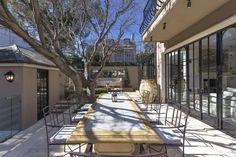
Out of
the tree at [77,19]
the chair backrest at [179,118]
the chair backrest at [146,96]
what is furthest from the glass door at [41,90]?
the chair backrest at [179,118]

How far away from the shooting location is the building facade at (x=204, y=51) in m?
7.47

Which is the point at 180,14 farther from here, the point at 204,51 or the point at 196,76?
the point at 196,76

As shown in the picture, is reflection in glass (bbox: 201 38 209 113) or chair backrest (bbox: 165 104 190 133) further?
reflection in glass (bbox: 201 38 209 113)

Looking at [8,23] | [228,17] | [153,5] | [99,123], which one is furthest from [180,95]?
[99,123]

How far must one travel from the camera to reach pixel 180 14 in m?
Answer: 8.60

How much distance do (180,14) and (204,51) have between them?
4.40 ft

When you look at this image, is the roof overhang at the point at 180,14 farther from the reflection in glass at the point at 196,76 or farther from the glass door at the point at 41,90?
the glass door at the point at 41,90

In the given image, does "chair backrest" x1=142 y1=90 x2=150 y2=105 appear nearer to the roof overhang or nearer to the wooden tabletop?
the roof overhang

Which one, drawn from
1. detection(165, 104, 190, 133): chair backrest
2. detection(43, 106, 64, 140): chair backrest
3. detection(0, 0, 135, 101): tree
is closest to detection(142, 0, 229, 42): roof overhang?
detection(165, 104, 190, 133): chair backrest

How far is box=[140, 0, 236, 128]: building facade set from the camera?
7473 millimetres

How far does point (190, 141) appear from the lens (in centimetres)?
647

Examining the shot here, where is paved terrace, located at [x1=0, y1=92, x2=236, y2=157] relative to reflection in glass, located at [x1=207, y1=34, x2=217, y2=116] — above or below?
below

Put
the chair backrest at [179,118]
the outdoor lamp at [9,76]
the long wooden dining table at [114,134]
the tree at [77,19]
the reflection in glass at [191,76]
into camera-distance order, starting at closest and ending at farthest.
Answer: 1. the long wooden dining table at [114,134]
2. the chair backrest at [179,118]
3. the reflection in glass at [191,76]
4. the tree at [77,19]
5. the outdoor lamp at [9,76]

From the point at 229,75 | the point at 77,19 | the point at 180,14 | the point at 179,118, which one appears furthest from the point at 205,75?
the point at 77,19
